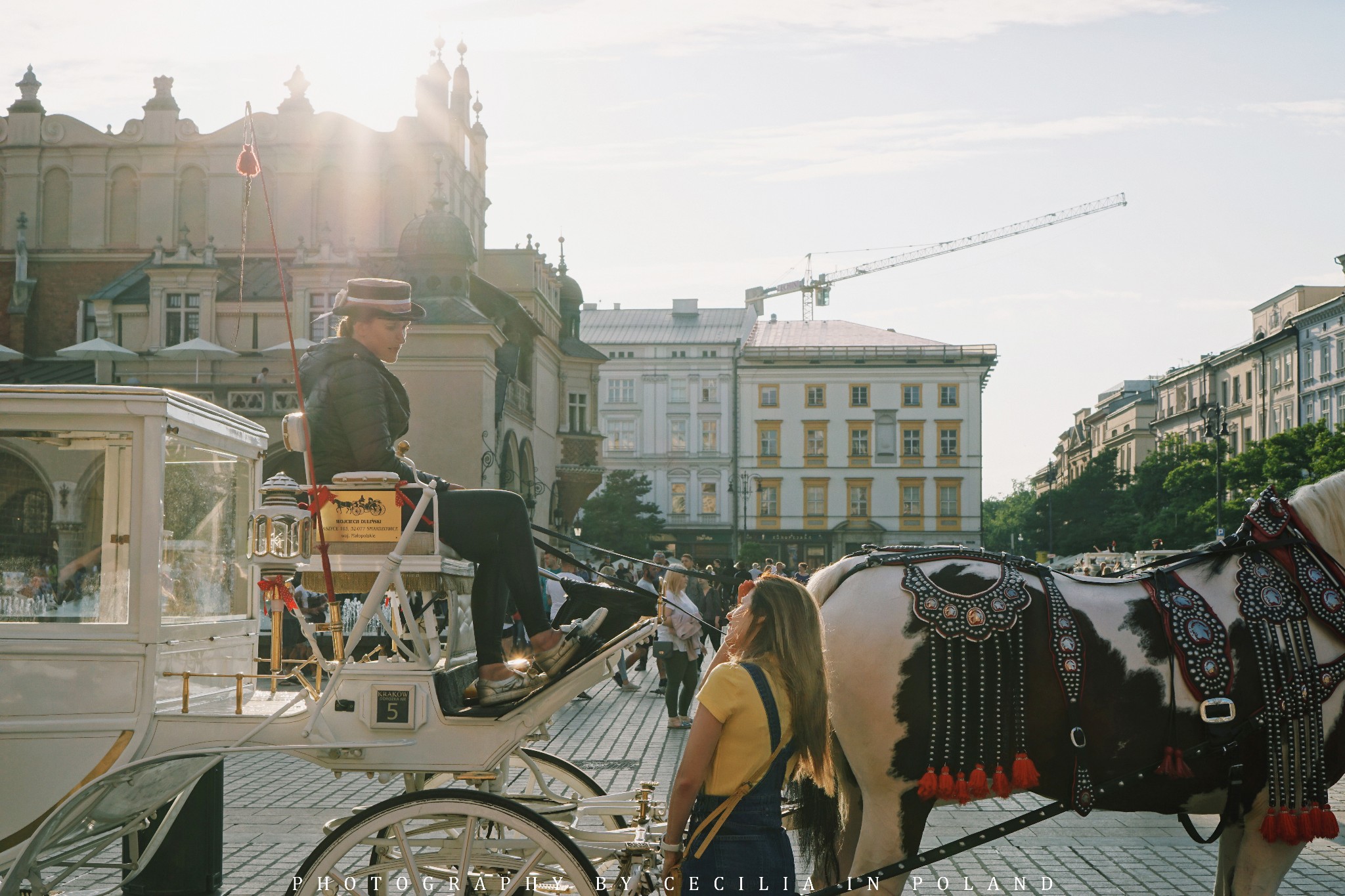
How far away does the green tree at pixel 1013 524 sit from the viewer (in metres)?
105

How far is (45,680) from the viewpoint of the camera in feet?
17.0

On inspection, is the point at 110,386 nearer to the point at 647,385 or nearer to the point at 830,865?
the point at 830,865

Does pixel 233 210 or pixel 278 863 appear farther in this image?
pixel 233 210

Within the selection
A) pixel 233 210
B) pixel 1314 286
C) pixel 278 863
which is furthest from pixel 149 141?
pixel 1314 286

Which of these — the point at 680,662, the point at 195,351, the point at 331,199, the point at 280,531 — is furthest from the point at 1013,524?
the point at 280,531

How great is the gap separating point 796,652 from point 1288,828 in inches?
85.0

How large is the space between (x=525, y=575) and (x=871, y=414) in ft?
284

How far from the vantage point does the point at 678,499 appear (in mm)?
91750

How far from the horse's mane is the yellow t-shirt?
103 inches

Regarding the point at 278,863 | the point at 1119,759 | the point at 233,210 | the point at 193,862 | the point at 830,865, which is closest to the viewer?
the point at 1119,759

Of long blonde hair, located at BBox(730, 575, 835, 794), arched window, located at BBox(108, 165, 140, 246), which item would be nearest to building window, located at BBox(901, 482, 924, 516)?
arched window, located at BBox(108, 165, 140, 246)

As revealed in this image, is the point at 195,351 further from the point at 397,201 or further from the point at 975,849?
the point at 975,849

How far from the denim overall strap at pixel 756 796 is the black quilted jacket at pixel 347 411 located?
2.05 meters

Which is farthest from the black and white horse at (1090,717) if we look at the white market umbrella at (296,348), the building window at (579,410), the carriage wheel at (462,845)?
the building window at (579,410)
